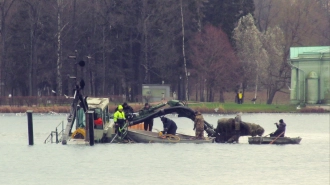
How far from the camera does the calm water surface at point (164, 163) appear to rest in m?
45.0

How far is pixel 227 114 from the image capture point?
99.2 metres

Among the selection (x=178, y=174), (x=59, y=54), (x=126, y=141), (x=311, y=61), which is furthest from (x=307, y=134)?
(x=59, y=54)

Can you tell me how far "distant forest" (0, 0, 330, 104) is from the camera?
112750 millimetres

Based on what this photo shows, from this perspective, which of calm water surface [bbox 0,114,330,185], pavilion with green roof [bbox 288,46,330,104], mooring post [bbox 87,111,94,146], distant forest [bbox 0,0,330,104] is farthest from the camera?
distant forest [bbox 0,0,330,104]

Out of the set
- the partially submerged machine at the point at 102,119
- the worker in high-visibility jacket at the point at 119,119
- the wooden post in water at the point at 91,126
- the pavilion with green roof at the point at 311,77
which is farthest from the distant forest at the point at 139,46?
the wooden post in water at the point at 91,126

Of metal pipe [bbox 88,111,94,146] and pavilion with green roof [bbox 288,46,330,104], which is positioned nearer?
metal pipe [bbox 88,111,94,146]

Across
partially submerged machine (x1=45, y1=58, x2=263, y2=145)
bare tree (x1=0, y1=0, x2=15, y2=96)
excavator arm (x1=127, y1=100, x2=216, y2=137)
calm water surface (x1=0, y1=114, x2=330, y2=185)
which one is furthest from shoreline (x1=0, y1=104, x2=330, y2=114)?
partially submerged machine (x1=45, y1=58, x2=263, y2=145)

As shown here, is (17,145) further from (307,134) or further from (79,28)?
(79,28)

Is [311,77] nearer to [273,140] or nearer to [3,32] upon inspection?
[3,32]

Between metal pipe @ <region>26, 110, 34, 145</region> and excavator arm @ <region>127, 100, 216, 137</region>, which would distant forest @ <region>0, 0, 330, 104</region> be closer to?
metal pipe @ <region>26, 110, 34, 145</region>

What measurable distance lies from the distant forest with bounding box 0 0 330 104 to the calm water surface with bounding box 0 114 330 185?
48.6m

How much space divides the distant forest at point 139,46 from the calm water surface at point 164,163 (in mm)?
48612

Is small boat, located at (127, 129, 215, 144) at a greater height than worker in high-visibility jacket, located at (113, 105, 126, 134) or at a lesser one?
lesser

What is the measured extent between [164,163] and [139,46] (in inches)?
2726
